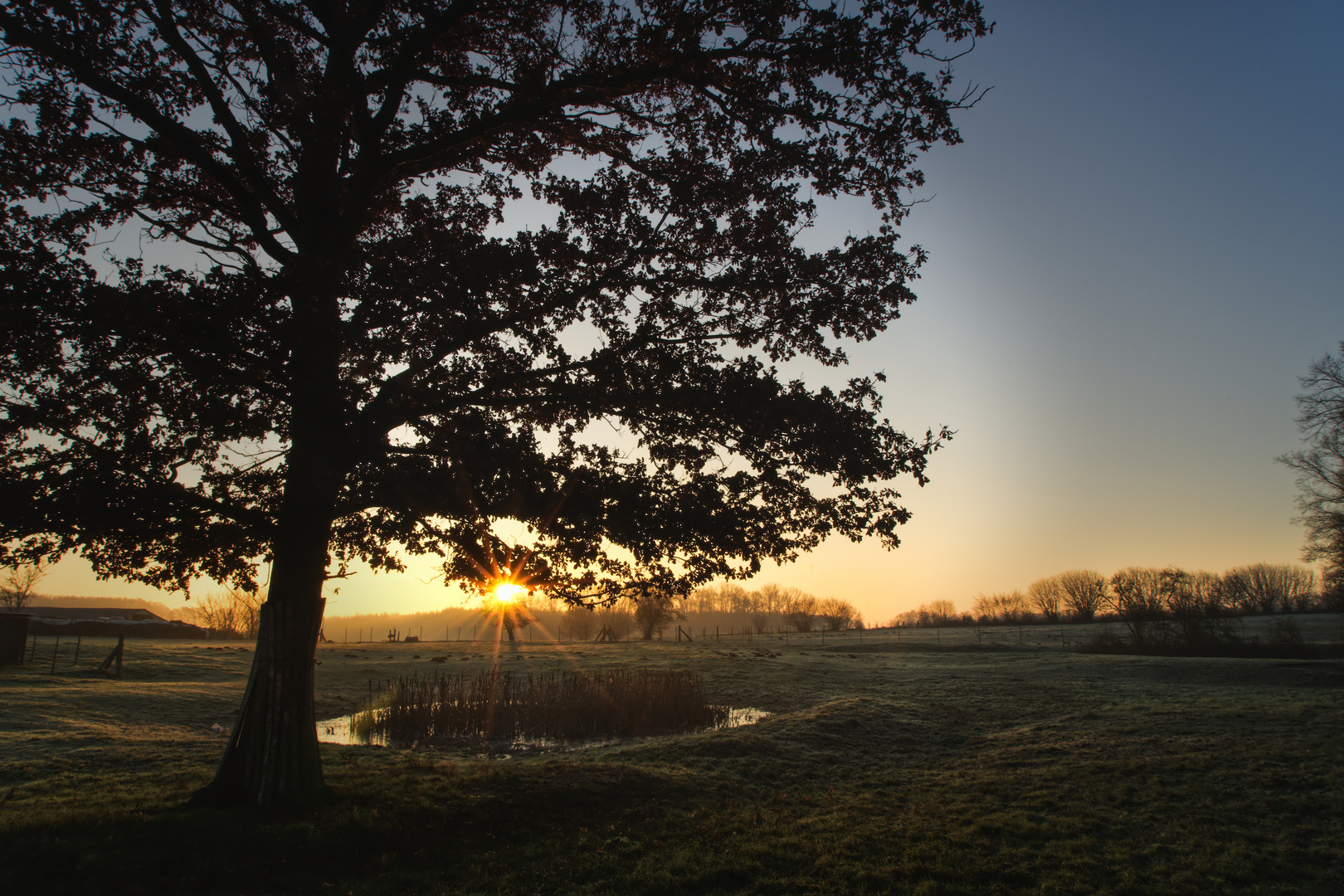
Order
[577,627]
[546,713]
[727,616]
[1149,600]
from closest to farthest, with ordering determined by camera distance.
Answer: [546,713] < [1149,600] < [577,627] < [727,616]

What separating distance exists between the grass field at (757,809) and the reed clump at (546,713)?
8.52ft

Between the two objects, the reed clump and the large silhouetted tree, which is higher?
the large silhouetted tree

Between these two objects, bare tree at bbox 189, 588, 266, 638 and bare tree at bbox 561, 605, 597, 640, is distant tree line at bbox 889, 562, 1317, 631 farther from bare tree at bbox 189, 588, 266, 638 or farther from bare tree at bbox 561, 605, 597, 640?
bare tree at bbox 189, 588, 266, 638

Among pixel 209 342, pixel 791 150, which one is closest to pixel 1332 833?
pixel 791 150

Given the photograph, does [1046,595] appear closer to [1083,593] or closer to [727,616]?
[1083,593]

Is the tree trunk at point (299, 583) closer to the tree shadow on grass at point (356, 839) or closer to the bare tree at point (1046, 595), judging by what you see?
the tree shadow on grass at point (356, 839)

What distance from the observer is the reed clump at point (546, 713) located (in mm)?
17250

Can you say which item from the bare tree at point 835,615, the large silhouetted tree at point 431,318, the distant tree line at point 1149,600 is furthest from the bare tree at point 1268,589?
the large silhouetted tree at point 431,318

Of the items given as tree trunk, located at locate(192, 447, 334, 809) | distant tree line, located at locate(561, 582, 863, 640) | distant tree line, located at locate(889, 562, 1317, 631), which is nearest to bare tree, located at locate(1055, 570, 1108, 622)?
distant tree line, located at locate(889, 562, 1317, 631)

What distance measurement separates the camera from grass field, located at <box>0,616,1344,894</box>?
6.86m

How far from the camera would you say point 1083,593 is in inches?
3836

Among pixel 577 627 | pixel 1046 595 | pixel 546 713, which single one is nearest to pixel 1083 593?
pixel 1046 595

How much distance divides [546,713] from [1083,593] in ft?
337

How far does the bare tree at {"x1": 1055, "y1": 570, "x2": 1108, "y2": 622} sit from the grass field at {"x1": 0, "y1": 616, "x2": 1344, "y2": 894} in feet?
234
